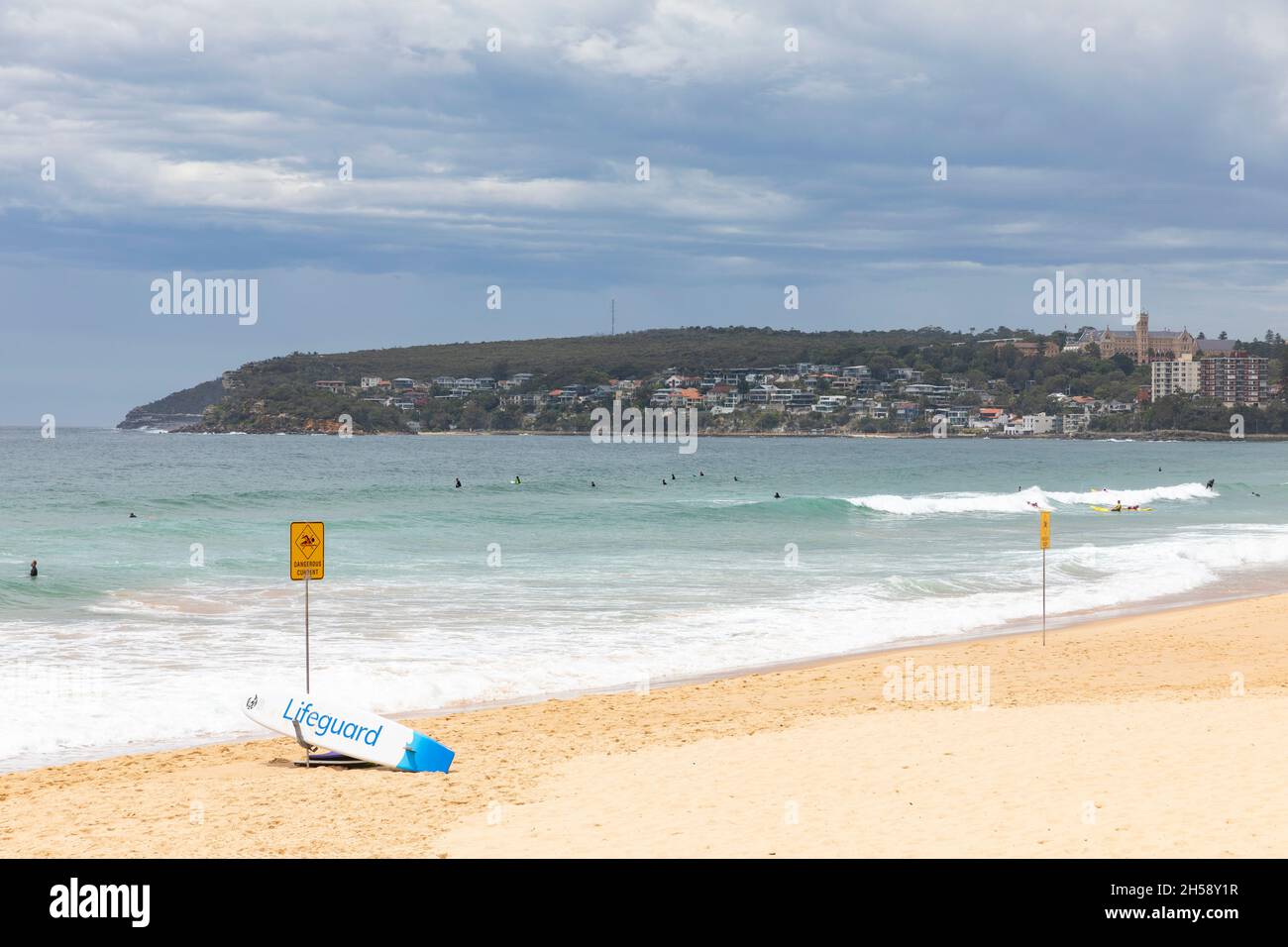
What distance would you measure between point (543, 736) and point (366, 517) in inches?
1438

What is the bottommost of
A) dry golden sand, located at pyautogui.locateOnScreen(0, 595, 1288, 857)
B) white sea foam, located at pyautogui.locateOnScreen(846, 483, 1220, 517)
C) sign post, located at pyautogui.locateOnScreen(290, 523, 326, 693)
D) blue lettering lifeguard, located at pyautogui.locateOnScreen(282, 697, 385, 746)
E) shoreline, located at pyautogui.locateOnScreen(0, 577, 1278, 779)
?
white sea foam, located at pyautogui.locateOnScreen(846, 483, 1220, 517)

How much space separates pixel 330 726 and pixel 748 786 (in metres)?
3.79

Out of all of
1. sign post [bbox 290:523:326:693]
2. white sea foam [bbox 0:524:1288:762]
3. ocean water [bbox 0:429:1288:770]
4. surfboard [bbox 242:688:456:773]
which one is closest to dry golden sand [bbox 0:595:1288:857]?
surfboard [bbox 242:688:456:773]

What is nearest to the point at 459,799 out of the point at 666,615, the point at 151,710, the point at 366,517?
the point at 151,710

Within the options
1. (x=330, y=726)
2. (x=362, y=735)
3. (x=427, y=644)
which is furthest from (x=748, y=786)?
(x=427, y=644)

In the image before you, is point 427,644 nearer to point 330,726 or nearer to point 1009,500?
point 330,726

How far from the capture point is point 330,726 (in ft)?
37.0

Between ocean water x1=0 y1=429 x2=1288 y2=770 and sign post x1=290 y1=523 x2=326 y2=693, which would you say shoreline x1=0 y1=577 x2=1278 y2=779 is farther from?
sign post x1=290 y1=523 x2=326 y2=693

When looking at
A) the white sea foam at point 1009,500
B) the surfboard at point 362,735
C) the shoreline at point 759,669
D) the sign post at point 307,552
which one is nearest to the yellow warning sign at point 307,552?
the sign post at point 307,552

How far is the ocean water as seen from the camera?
51.3 ft

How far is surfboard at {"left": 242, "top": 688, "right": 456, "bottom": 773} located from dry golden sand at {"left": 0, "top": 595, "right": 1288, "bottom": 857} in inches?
9.5

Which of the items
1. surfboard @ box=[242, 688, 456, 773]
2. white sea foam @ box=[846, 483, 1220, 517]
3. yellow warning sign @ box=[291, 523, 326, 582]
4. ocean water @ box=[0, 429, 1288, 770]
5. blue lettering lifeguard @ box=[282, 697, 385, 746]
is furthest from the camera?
white sea foam @ box=[846, 483, 1220, 517]

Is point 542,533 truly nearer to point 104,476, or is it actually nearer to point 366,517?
point 366,517

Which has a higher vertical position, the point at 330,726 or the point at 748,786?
the point at 330,726
